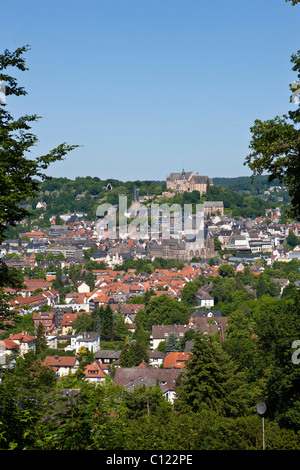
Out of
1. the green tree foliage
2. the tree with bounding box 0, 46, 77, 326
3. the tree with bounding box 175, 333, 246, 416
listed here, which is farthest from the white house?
the tree with bounding box 0, 46, 77, 326

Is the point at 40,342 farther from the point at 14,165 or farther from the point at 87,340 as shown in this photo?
the point at 14,165

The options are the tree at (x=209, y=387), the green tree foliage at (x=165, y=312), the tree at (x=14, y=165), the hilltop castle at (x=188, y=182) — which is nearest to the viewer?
the tree at (x=14, y=165)

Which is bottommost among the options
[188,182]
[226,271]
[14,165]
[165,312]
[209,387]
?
[165,312]

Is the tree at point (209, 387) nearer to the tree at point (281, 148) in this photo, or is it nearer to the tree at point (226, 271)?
the tree at point (281, 148)

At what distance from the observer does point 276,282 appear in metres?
57.2

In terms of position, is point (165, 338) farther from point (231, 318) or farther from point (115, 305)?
point (115, 305)

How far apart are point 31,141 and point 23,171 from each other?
1.27 feet

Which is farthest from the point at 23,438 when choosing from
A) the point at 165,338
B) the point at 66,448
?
the point at 165,338

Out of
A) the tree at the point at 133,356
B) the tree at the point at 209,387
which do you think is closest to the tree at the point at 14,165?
the tree at the point at 209,387

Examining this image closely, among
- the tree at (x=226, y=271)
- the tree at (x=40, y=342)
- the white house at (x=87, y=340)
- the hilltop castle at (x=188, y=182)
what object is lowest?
the white house at (x=87, y=340)

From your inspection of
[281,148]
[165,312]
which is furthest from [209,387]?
[165,312]

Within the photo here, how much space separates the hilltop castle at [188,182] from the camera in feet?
363

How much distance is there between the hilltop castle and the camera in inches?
4360

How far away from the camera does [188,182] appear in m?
112
